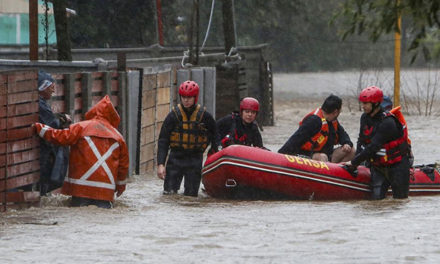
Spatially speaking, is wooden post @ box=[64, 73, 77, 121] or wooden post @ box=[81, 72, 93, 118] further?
wooden post @ box=[81, 72, 93, 118]

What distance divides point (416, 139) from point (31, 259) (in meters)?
15.8

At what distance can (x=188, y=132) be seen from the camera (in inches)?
467

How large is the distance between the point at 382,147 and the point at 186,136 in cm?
221

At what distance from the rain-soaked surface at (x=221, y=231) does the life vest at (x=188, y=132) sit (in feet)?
2.08

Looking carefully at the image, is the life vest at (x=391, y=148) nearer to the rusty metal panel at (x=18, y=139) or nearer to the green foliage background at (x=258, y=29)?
the rusty metal panel at (x=18, y=139)

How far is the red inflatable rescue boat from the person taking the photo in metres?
12.0

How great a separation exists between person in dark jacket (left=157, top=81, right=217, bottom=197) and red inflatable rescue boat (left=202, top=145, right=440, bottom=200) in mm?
274

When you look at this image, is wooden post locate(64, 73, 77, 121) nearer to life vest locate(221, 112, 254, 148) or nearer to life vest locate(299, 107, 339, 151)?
life vest locate(221, 112, 254, 148)

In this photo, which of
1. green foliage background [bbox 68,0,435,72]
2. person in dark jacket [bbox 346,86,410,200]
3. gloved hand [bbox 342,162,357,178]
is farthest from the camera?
green foliage background [bbox 68,0,435,72]

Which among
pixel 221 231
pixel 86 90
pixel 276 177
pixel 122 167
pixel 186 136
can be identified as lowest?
pixel 221 231

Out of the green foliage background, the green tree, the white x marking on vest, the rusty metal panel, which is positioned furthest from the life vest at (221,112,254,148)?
the green tree

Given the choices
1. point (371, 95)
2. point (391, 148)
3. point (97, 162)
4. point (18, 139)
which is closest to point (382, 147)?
point (391, 148)

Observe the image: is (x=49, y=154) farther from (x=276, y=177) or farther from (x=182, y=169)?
(x=276, y=177)

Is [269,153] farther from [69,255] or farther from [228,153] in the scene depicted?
[69,255]
